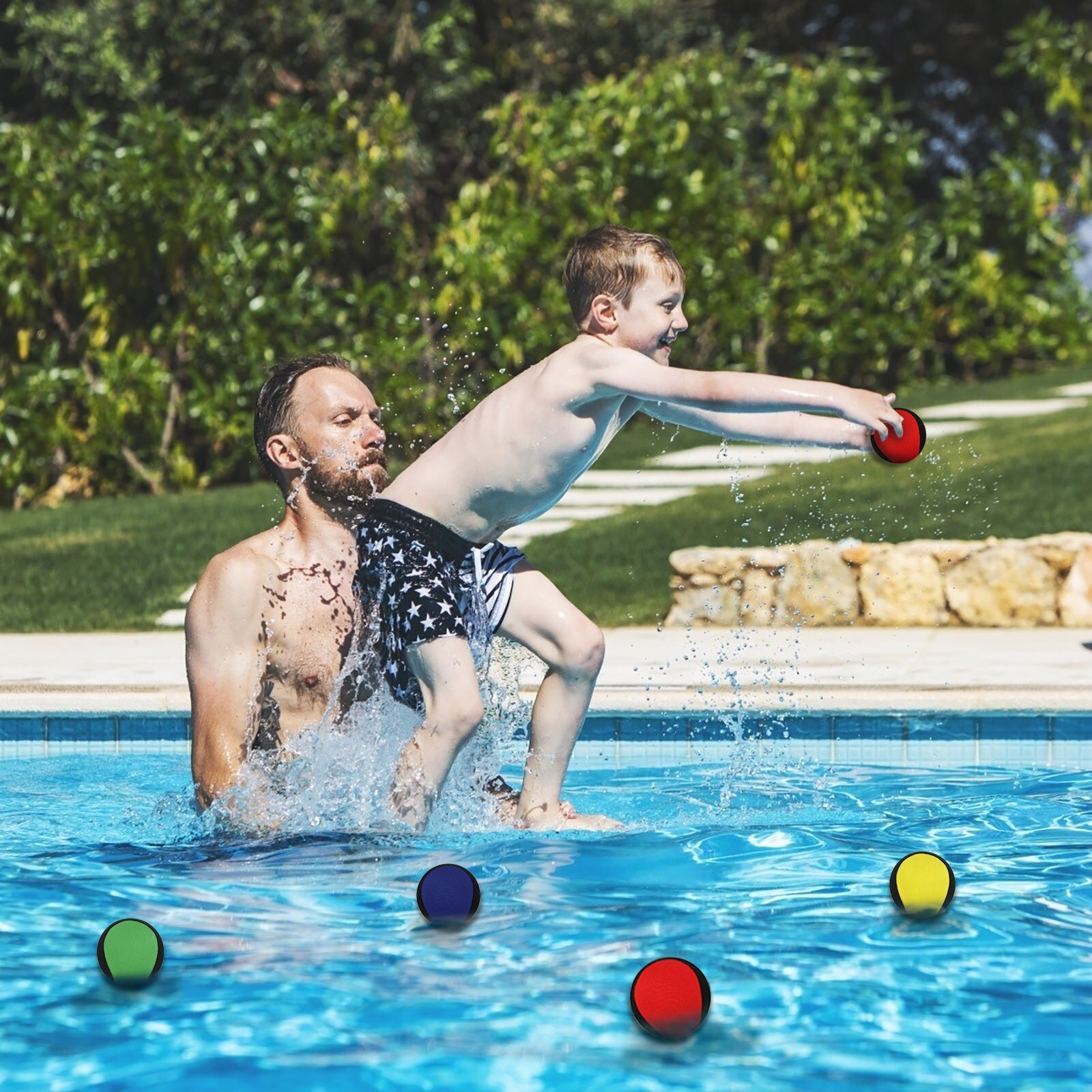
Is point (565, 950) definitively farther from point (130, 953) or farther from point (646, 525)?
point (646, 525)

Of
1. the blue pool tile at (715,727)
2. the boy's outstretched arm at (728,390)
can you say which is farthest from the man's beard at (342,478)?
the blue pool tile at (715,727)

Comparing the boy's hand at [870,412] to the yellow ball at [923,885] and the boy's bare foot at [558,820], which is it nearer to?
the yellow ball at [923,885]

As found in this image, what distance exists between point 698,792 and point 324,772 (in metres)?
1.51

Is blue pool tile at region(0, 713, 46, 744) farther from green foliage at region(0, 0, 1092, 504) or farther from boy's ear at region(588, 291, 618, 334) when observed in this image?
green foliage at region(0, 0, 1092, 504)

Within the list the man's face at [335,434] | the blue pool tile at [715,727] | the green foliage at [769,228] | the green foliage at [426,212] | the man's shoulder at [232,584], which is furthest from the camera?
the green foliage at [769,228]

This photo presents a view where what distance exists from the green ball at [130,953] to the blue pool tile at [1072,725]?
335 centimetres

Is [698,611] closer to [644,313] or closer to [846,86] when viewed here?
[644,313]

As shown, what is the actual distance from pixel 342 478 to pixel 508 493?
16.4 inches

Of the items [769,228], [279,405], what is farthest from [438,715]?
[769,228]

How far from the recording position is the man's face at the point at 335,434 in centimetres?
423

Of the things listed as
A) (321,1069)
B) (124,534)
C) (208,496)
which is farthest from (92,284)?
(321,1069)

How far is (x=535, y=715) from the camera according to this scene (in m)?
4.64

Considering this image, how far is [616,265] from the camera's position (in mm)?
4281

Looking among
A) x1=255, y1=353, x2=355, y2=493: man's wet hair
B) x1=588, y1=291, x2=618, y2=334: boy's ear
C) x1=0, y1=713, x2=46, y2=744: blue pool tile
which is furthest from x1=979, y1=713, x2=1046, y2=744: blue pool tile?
x1=0, y1=713, x2=46, y2=744: blue pool tile
